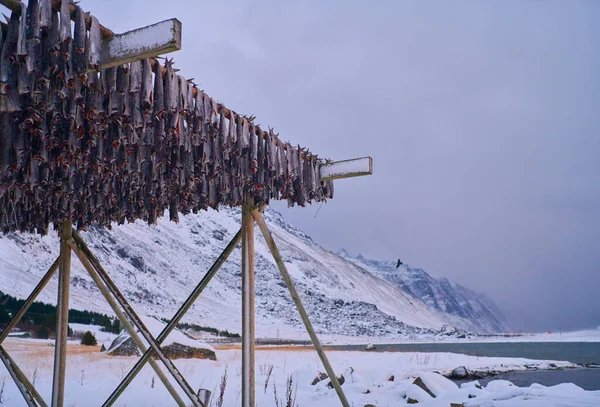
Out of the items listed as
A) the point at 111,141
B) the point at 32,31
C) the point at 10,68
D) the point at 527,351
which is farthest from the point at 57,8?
the point at 527,351

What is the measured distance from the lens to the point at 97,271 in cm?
620

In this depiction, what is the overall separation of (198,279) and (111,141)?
343ft

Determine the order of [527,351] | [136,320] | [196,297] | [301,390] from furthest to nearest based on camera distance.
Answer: [527,351]
[301,390]
[196,297]
[136,320]

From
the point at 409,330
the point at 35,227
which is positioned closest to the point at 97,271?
the point at 35,227

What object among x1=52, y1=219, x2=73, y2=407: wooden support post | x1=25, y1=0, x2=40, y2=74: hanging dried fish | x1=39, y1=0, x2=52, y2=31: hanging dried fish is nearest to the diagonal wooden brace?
x1=52, y1=219, x2=73, y2=407: wooden support post

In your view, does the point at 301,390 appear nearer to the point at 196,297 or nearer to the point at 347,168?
the point at 196,297

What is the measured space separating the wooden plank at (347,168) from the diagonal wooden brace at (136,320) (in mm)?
2556

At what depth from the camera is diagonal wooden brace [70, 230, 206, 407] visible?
5.68 m

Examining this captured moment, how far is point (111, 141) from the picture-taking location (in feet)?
14.7

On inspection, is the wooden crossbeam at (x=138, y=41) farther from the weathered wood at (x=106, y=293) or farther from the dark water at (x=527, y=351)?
the dark water at (x=527, y=351)

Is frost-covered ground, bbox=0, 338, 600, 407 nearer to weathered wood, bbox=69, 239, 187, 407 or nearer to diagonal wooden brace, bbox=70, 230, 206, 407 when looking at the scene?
weathered wood, bbox=69, 239, 187, 407

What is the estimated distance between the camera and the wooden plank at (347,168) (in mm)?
6668

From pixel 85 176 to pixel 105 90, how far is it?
2.01m

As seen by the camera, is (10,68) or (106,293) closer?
(10,68)
